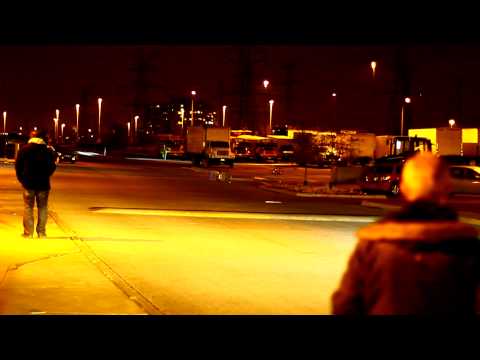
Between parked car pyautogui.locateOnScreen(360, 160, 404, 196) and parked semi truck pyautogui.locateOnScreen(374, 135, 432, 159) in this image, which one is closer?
parked car pyautogui.locateOnScreen(360, 160, 404, 196)

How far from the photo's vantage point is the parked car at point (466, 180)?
34562 mm

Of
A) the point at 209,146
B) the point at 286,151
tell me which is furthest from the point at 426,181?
the point at 286,151

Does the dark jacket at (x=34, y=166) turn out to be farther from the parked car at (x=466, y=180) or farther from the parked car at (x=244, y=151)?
the parked car at (x=244, y=151)

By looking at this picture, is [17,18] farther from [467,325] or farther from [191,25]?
[467,325]

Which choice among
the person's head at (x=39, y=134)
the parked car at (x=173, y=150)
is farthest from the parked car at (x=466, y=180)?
the parked car at (x=173, y=150)

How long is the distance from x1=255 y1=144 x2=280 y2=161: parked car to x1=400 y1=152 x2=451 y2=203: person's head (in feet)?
277

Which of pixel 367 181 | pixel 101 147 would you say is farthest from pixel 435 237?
pixel 101 147

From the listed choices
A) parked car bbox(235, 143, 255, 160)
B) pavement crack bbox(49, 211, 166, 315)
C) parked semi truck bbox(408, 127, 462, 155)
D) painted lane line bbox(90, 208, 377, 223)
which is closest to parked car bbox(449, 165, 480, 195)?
painted lane line bbox(90, 208, 377, 223)

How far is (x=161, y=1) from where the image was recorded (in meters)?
7.88

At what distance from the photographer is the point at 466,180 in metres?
34.7

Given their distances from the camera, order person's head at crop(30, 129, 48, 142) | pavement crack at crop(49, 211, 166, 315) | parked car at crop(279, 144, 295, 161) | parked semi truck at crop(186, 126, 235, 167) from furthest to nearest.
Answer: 1. parked car at crop(279, 144, 295, 161)
2. parked semi truck at crop(186, 126, 235, 167)
3. person's head at crop(30, 129, 48, 142)
4. pavement crack at crop(49, 211, 166, 315)

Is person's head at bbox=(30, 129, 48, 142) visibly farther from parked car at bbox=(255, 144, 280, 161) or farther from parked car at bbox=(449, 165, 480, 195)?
parked car at bbox=(255, 144, 280, 161)

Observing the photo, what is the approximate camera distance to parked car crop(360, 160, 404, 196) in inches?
1364

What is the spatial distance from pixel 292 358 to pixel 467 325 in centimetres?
129
